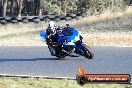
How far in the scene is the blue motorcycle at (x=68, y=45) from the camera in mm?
14539

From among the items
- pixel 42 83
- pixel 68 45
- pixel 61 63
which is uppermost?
pixel 68 45

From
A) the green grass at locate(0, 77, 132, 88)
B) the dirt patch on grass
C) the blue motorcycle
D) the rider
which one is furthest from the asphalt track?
the dirt patch on grass

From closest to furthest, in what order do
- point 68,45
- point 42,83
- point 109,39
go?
point 42,83
point 68,45
point 109,39

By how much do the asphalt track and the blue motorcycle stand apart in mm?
331

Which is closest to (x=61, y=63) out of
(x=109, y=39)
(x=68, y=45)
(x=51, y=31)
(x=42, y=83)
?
(x=68, y=45)

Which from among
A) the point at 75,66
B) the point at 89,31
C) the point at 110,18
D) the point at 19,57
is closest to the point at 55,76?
the point at 75,66

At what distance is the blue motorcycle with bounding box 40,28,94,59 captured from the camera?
47.7 ft

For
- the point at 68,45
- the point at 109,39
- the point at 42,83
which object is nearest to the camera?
the point at 42,83

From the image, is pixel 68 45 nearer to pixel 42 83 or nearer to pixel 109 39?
pixel 42 83

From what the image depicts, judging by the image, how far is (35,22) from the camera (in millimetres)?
37688

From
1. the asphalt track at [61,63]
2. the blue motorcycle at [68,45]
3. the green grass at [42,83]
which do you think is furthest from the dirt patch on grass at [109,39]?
the green grass at [42,83]

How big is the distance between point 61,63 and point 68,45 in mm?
690

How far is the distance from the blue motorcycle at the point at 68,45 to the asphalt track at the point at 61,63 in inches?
13.0

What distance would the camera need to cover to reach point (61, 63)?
1502 cm
